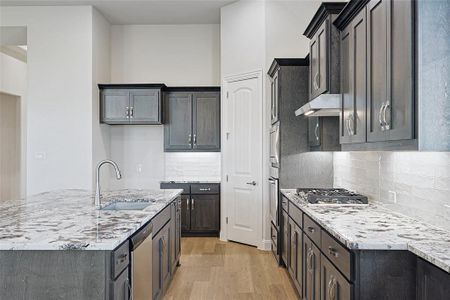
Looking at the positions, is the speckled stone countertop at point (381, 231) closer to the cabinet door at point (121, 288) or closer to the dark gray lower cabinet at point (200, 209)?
the cabinet door at point (121, 288)

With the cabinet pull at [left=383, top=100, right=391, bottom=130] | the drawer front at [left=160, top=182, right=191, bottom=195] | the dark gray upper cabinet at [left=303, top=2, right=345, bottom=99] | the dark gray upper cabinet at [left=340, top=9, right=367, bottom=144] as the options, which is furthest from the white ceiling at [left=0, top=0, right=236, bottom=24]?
the cabinet pull at [left=383, top=100, right=391, bottom=130]

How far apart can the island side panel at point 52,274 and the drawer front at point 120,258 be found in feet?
0.19

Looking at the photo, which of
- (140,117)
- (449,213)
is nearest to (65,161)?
(140,117)

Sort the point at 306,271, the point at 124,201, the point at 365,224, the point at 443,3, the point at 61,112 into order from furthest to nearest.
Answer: the point at 61,112
the point at 124,201
the point at 306,271
the point at 365,224
the point at 443,3

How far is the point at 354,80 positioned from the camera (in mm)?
2826

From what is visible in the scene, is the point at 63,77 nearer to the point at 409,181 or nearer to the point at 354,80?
the point at 354,80

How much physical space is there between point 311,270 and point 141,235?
4.06ft

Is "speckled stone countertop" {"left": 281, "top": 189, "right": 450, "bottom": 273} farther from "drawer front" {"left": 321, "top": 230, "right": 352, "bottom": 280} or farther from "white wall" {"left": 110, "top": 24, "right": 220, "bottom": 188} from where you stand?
"white wall" {"left": 110, "top": 24, "right": 220, "bottom": 188}

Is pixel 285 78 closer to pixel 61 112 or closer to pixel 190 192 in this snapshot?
pixel 190 192

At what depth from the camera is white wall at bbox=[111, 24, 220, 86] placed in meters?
6.97

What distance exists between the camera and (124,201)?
148 inches

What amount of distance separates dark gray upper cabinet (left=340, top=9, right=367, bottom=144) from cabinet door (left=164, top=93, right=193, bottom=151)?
377 centimetres

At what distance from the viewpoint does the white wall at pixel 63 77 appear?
237 inches

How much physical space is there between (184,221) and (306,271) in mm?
3471
